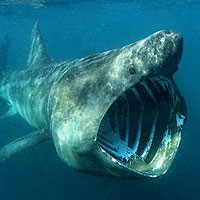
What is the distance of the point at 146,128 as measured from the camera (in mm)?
4355

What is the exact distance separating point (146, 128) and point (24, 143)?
3.05 m

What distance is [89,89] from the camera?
413 centimetres

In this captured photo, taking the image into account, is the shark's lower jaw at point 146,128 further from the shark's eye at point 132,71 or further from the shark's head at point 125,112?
the shark's eye at point 132,71

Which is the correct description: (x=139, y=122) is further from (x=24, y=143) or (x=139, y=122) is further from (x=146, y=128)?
(x=24, y=143)

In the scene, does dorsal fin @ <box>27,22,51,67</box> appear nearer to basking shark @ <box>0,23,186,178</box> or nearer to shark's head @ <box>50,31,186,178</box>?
basking shark @ <box>0,23,186,178</box>

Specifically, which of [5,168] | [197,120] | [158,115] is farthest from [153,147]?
[197,120]

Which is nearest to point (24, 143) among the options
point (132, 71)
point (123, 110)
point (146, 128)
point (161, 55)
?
point (123, 110)

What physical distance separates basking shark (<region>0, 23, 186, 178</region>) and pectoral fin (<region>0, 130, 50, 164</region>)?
96 cm

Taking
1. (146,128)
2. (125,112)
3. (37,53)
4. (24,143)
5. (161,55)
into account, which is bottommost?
(24,143)

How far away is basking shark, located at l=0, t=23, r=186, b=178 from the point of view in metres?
3.44

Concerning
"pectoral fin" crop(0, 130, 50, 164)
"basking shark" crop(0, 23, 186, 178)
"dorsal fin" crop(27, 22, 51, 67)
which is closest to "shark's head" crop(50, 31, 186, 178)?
"basking shark" crop(0, 23, 186, 178)

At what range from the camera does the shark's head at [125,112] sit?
135 inches

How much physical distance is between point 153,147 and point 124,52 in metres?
1.46

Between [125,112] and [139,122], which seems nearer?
[139,122]
